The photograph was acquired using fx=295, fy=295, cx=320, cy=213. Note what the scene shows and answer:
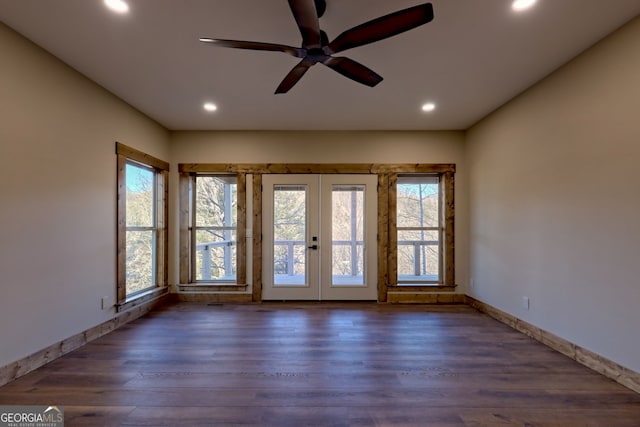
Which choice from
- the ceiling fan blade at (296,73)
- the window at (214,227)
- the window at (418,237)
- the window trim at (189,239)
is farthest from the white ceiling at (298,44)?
the window at (418,237)

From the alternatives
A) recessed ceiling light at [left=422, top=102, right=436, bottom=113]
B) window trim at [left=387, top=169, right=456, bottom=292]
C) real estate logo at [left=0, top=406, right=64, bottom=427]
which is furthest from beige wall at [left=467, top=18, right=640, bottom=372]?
real estate logo at [left=0, top=406, right=64, bottom=427]

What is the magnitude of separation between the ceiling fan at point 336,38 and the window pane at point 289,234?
2.58 meters

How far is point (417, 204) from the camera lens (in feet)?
16.4

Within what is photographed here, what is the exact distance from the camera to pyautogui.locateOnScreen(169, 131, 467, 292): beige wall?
4.89 m

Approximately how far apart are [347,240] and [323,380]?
2682 mm

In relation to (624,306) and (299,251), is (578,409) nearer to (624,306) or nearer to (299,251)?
(624,306)

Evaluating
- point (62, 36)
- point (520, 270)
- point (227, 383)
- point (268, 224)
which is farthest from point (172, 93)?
point (520, 270)

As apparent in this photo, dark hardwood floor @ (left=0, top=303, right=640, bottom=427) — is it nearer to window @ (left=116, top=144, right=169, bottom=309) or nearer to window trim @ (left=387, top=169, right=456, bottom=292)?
window @ (left=116, top=144, right=169, bottom=309)

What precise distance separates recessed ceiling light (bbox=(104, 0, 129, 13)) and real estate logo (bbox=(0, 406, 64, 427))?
9.41 feet

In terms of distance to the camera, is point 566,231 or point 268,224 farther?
point 268,224

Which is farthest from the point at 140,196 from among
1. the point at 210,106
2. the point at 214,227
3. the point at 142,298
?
the point at 210,106

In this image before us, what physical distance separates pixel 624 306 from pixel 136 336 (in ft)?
15.4

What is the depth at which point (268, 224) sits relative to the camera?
489cm

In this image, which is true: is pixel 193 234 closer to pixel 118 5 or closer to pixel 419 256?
pixel 118 5
